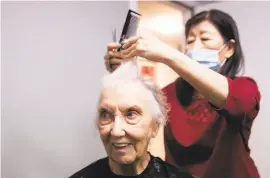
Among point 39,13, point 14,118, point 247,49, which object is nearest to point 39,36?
point 39,13

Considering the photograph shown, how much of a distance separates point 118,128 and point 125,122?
Result: 0.03 metres

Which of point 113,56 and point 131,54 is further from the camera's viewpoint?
point 113,56

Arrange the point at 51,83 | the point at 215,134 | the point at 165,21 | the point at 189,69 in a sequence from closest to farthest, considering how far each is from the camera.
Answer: the point at 189,69 → the point at 215,134 → the point at 51,83 → the point at 165,21

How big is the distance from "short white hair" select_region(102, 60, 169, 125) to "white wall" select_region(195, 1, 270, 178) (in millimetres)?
1255

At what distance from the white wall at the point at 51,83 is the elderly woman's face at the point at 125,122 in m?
0.43

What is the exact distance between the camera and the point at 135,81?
1.07 m

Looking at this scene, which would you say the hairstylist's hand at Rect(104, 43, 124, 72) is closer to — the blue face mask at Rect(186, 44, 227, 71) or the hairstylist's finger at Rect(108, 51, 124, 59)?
the hairstylist's finger at Rect(108, 51, 124, 59)

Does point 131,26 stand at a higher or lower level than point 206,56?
higher

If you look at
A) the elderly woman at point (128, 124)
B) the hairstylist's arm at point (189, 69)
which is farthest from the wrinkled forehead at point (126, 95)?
the hairstylist's arm at point (189, 69)

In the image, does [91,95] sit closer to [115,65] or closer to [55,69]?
[55,69]

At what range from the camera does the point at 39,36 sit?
1.42 m

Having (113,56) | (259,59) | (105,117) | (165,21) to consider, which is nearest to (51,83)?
(113,56)

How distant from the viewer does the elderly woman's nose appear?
3.23 feet

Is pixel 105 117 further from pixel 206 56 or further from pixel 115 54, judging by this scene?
pixel 206 56
